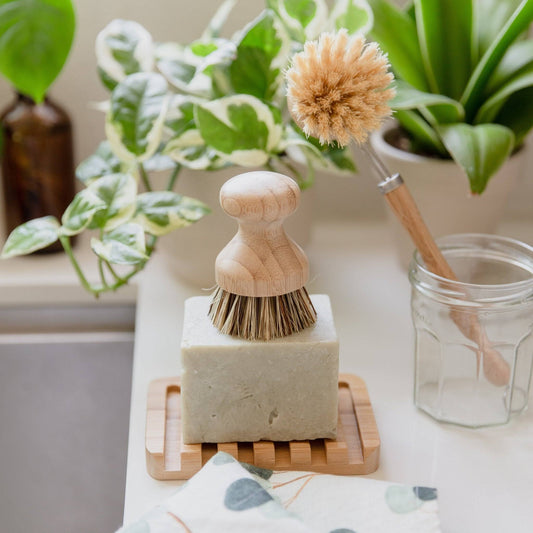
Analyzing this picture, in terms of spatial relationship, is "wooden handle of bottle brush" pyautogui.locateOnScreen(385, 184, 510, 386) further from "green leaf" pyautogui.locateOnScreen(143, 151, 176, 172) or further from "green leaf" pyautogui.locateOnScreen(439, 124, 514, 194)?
"green leaf" pyautogui.locateOnScreen(143, 151, 176, 172)

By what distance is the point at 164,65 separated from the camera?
86 cm

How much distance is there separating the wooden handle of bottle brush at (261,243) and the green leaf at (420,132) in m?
0.28

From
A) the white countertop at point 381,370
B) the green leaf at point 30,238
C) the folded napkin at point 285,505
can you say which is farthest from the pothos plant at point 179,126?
the folded napkin at point 285,505

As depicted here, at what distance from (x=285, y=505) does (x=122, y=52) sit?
0.48 m

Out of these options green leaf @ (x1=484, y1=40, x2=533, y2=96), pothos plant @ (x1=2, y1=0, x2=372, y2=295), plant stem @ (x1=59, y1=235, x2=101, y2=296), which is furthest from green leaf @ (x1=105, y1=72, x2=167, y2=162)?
green leaf @ (x1=484, y1=40, x2=533, y2=96)

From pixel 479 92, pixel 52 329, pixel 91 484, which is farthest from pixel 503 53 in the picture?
pixel 91 484

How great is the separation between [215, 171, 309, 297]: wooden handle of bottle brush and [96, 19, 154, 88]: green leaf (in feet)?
0.96

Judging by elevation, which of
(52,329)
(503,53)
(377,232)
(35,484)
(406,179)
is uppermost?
(503,53)

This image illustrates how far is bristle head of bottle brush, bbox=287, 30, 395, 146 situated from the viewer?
60 cm

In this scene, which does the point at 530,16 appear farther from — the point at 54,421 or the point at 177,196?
the point at 54,421

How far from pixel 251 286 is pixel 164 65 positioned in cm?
34

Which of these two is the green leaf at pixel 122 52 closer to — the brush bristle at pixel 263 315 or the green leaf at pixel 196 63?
the green leaf at pixel 196 63

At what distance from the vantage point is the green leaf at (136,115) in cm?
81

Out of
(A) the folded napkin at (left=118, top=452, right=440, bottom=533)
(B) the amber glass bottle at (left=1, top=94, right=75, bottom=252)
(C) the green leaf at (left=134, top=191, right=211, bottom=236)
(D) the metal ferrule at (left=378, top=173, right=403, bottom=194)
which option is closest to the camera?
(A) the folded napkin at (left=118, top=452, right=440, bottom=533)
